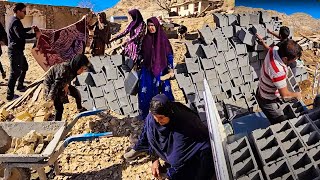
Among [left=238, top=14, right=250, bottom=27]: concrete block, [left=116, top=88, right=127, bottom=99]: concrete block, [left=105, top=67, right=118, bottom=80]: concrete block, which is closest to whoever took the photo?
[left=105, top=67, right=118, bottom=80]: concrete block

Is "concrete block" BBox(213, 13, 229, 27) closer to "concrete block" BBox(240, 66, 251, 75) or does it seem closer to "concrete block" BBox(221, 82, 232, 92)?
"concrete block" BBox(240, 66, 251, 75)

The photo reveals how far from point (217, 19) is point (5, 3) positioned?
1101cm

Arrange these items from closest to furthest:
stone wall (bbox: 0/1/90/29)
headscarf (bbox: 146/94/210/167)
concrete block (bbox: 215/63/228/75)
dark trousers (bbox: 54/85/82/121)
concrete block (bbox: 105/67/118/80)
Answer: headscarf (bbox: 146/94/210/167), dark trousers (bbox: 54/85/82/121), concrete block (bbox: 105/67/118/80), concrete block (bbox: 215/63/228/75), stone wall (bbox: 0/1/90/29)

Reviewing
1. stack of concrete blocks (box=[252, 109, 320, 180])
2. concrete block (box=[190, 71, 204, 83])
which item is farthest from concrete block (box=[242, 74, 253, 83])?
stack of concrete blocks (box=[252, 109, 320, 180])

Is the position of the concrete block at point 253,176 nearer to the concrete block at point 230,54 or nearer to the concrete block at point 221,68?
the concrete block at point 221,68

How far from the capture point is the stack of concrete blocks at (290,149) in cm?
259

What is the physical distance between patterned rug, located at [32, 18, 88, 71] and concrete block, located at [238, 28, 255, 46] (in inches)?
115

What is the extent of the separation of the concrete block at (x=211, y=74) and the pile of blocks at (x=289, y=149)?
112 inches

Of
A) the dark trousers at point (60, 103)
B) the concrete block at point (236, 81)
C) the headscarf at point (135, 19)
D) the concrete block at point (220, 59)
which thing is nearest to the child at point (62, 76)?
the dark trousers at point (60, 103)

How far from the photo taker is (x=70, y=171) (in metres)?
4.20

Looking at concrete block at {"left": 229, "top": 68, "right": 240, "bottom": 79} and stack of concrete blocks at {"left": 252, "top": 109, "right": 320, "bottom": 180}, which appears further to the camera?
concrete block at {"left": 229, "top": 68, "right": 240, "bottom": 79}

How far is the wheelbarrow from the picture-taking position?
10.7 feet

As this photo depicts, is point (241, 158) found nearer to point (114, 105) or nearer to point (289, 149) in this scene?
point (289, 149)

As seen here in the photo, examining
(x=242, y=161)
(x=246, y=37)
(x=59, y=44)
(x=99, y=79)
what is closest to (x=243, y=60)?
(x=246, y=37)
